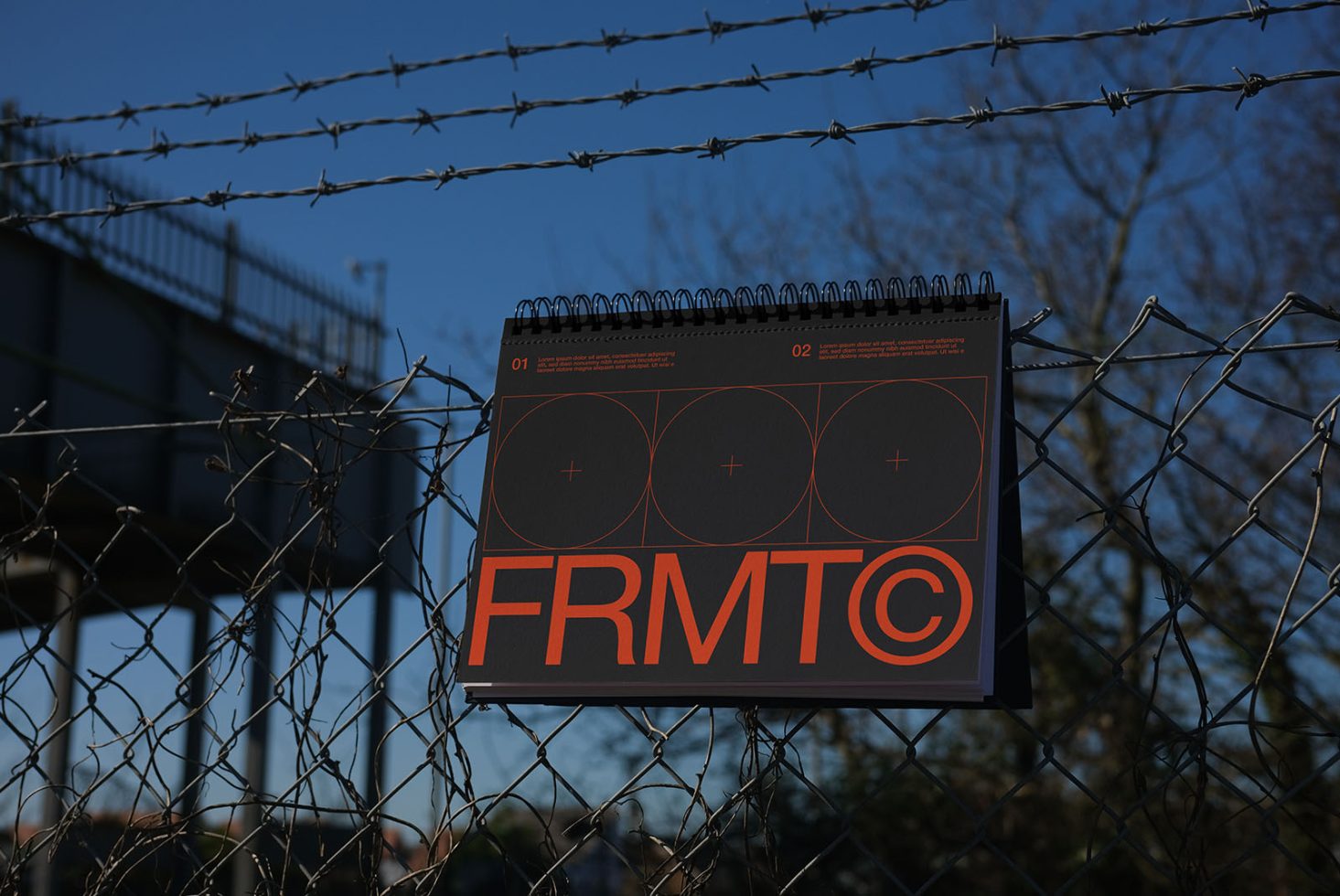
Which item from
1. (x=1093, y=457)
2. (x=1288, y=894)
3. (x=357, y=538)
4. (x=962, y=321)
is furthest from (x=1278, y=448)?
(x=962, y=321)

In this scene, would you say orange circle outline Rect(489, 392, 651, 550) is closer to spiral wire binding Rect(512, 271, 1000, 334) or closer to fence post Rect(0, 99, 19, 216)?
spiral wire binding Rect(512, 271, 1000, 334)

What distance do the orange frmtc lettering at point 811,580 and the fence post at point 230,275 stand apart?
971 cm

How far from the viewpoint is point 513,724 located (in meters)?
2.18

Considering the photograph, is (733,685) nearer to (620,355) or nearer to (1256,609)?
(620,355)

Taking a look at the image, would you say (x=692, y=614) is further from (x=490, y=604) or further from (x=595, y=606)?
(x=490, y=604)

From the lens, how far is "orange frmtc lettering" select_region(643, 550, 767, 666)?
1891 millimetres

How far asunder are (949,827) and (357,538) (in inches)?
217

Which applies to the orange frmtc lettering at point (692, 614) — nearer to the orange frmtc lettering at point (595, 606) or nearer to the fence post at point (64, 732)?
A: the orange frmtc lettering at point (595, 606)

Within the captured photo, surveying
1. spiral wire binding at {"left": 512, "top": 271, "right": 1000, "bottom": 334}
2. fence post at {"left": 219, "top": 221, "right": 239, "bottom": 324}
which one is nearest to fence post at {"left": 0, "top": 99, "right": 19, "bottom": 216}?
fence post at {"left": 219, "top": 221, "right": 239, "bottom": 324}

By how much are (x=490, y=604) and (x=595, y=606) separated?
0.16 metres

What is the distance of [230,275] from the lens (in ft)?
36.2

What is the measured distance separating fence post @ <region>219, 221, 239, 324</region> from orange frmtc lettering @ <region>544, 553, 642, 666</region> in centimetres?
951

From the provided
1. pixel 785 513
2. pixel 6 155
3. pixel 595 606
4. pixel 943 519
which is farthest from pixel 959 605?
pixel 6 155

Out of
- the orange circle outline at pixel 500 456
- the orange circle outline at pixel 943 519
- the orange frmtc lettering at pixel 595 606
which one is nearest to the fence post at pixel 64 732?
the orange circle outline at pixel 500 456
